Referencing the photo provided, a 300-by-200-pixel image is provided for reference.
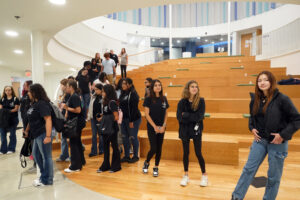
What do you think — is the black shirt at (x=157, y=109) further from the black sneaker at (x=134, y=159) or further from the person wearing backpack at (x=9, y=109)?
the person wearing backpack at (x=9, y=109)

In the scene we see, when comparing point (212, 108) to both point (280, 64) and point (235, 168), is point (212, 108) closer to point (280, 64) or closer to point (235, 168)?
point (235, 168)

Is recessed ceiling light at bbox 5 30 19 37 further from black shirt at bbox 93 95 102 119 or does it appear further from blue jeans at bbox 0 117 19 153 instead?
black shirt at bbox 93 95 102 119

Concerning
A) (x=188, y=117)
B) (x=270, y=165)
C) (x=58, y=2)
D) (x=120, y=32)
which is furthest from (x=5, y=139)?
(x=120, y=32)

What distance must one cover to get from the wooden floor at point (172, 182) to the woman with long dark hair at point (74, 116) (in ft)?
0.55

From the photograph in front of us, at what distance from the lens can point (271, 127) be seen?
1946mm

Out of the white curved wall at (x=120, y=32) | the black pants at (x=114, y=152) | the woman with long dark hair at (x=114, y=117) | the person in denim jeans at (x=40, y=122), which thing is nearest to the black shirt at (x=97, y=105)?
the woman with long dark hair at (x=114, y=117)

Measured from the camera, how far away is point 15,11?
13.0 feet

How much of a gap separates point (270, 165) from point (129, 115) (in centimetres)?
231

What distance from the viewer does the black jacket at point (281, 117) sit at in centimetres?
185

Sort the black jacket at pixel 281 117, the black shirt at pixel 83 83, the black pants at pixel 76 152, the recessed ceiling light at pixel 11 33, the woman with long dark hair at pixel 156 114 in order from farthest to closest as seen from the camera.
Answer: the recessed ceiling light at pixel 11 33, the black shirt at pixel 83 83, the black pants at pixel 76 152, the woman with long dark hair at pixel 156 114, the black jacket at pixel 281 117

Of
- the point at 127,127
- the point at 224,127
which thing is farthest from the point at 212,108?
the point at 127,127

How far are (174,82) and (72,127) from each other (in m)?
4.22

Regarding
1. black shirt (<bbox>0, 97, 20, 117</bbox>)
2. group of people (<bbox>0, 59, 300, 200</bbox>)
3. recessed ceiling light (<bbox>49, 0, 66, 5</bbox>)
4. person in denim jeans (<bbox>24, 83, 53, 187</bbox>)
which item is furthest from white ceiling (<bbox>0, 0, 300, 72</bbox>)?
person in denim jeans (<bbox>24, 83, 53, 187</bbox>)

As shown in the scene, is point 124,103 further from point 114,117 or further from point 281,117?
point 281,117
